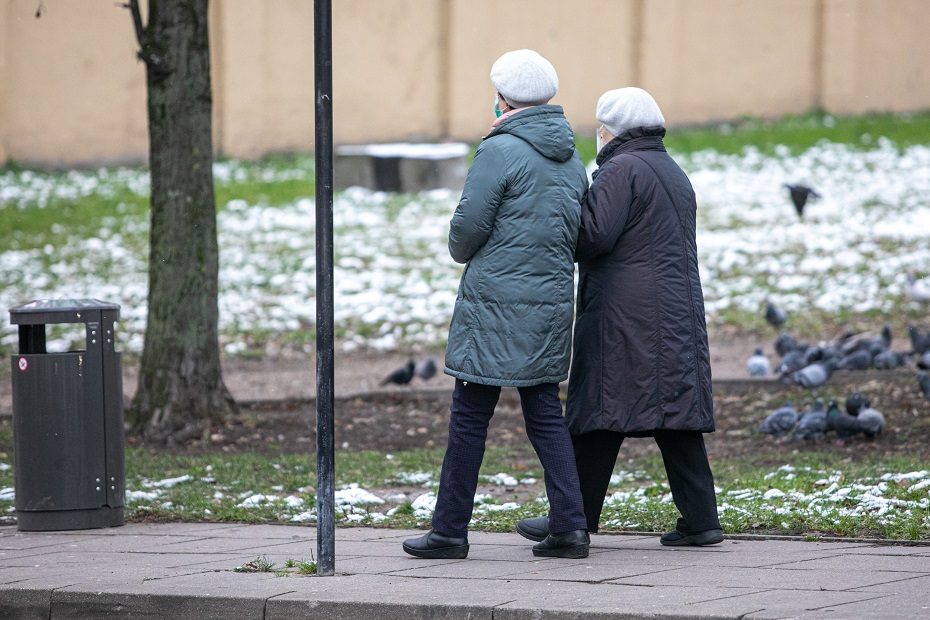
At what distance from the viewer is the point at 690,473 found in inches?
211

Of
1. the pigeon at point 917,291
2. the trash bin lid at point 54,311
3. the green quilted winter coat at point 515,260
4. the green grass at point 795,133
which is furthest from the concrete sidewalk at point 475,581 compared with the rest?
the green grass at point 795,133

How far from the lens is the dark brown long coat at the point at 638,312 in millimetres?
5188

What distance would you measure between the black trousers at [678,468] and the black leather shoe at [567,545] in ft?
0.82

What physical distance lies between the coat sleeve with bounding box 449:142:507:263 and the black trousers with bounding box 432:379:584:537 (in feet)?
1.81

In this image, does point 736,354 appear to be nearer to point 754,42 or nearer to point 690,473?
point 690,473

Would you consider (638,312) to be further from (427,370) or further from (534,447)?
(427,370)

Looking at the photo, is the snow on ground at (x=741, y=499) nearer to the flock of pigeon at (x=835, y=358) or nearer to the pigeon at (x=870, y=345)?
the flock of pigeon at (x=835, y=358)

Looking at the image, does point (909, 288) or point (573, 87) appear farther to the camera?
point (573, 87)

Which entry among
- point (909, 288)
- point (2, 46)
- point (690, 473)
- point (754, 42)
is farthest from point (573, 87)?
point (690, 473)

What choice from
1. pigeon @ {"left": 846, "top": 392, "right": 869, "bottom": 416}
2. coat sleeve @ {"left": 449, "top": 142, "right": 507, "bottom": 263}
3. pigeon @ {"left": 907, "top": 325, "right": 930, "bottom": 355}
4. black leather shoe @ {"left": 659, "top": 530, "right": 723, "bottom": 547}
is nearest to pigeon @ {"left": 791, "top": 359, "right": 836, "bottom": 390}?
pigeon @ {"left": 907, "top": 325, "right": 930, "bottom": 355}

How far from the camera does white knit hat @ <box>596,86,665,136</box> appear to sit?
5367 mm

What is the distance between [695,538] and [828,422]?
2.91 metres

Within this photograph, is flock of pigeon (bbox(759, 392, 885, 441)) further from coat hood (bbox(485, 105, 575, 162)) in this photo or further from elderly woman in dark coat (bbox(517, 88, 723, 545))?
coat hood (bbox(485, 105, 575, 162))

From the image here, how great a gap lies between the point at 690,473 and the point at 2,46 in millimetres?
18558
